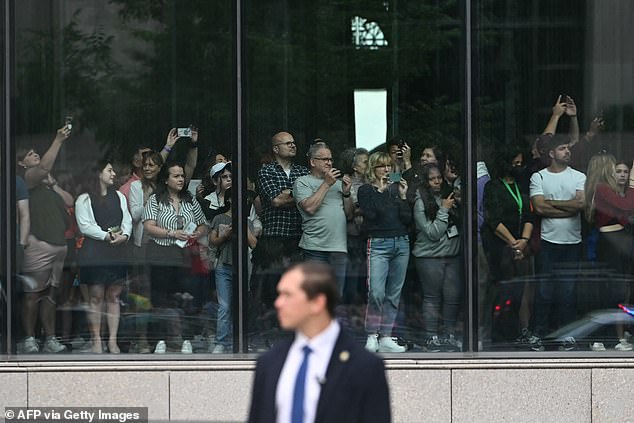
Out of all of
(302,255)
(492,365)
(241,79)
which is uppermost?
(241,79)

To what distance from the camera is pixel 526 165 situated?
37.0 ft

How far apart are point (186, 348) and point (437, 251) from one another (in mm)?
2450

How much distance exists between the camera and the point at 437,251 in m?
11.3

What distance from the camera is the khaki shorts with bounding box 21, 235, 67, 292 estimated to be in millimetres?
11336

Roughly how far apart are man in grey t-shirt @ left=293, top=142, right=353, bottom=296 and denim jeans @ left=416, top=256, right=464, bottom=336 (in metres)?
0.75

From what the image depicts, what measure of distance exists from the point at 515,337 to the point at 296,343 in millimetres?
6335

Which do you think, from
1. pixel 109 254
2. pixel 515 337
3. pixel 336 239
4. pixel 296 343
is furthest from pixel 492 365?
pixel 296 343

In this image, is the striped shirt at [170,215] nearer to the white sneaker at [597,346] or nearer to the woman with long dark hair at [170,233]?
the woman with long dark hair at [170,233]

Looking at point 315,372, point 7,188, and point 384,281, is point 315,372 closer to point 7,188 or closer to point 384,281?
point 384,281

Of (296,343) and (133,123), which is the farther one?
(133,123)

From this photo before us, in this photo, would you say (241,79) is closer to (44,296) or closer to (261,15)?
(261,15)

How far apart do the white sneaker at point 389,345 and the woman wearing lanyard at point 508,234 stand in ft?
2.87

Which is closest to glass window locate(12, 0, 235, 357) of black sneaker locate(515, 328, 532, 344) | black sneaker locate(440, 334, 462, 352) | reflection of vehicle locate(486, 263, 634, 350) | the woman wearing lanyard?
black sneaker locate(440, 334, 462, 352)

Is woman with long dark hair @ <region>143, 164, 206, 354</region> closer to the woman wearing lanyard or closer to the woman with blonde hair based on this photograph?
the woman with blonde hair
